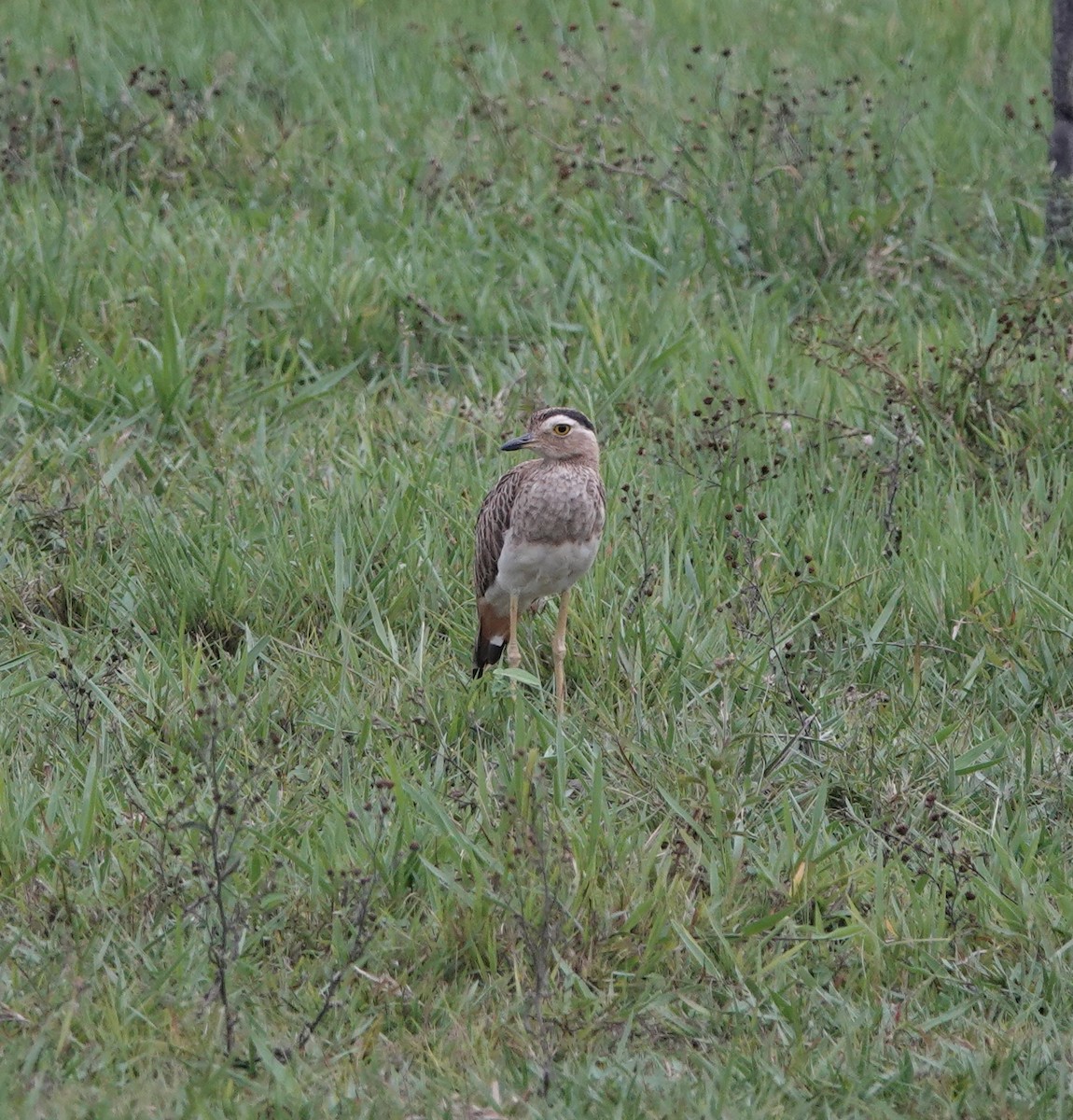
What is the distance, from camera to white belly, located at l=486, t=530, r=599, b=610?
4.89 m

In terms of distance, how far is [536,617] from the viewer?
5.55 metres

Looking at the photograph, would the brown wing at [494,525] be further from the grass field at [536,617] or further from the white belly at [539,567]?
the grass field at [536,617]

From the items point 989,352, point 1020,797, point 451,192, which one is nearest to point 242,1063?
point 1020,797

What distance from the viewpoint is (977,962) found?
154 inches

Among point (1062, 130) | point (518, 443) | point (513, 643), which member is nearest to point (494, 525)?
point (518, 443)

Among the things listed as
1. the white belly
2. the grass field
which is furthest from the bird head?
the grass field

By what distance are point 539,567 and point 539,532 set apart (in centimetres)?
10

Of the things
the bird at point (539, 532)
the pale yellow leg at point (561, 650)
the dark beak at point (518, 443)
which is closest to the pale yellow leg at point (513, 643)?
the bird at point (539, 532)

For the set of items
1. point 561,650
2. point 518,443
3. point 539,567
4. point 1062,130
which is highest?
point 1062,130

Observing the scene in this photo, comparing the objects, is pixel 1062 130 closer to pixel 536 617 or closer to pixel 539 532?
pixel 536 617

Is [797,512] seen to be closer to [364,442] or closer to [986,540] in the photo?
[986,540]

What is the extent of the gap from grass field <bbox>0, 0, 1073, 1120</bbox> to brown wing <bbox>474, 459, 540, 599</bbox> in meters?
0.33

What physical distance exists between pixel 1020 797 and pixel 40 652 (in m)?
2.97

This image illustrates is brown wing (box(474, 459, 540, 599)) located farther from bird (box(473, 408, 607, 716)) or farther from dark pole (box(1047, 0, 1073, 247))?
dark pole (box(1047, 0, 1073, 247))
